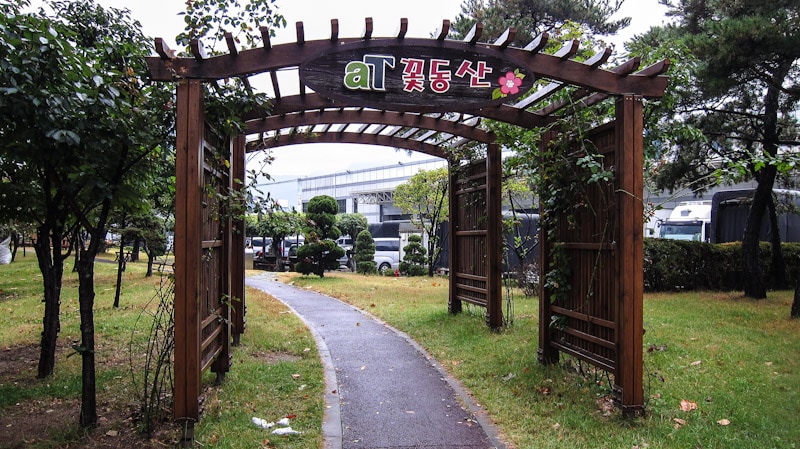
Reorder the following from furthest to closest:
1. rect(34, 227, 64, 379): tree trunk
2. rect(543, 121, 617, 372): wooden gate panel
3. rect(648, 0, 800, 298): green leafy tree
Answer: rect(648, 0, 800, 298): green leafy tree → rect(34, 227, 64, 379): tree trunk → rect(543, 121, 617, 372): wooden gate panel

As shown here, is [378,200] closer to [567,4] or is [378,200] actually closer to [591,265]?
[567,4]

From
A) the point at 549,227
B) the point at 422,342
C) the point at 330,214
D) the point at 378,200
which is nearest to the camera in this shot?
the point at 549,227

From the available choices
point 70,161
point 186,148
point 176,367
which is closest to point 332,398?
point 176,367

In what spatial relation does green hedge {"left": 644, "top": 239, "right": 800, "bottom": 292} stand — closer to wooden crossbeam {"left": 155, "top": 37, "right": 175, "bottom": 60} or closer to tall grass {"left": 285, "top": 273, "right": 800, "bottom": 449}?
tall grass {"left": 285, "top": 273, "right": 800, "bottom": 449}

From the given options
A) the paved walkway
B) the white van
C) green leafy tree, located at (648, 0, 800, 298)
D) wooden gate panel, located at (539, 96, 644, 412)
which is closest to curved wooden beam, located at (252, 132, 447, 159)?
the paved walkway

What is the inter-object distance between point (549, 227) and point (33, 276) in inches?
660

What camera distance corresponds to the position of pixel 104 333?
8.34m

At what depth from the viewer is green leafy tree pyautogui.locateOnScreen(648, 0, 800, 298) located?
903cm

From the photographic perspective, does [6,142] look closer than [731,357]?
Yes

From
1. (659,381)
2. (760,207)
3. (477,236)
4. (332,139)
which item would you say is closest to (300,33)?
(332,139)

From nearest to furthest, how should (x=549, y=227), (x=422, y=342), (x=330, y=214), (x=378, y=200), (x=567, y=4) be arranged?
(x=549, y=227) → (x=422, y=342) → (x=567, y=4) → (x=330, y=214) → (x=378, y=200)

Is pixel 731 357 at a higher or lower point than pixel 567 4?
lower

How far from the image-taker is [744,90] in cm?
1195

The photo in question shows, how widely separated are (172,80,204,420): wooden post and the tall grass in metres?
2.43
